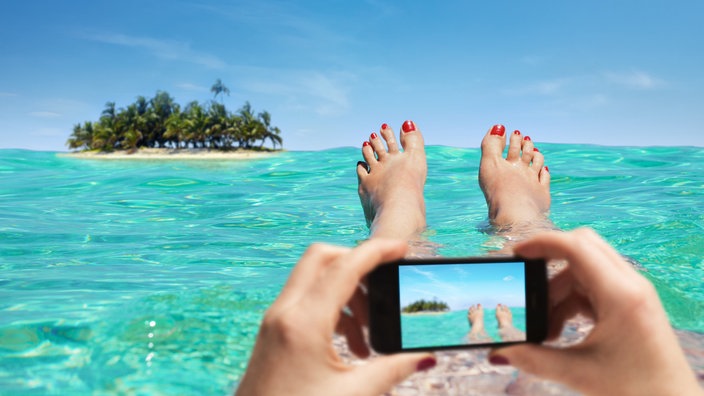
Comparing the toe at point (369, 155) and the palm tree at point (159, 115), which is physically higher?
the palm tree at point (159, 115)

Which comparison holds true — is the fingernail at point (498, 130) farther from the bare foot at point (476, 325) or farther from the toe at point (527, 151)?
the bare foot at point (476, 325)

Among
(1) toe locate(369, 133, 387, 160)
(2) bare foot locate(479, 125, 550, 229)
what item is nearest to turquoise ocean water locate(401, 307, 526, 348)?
(2) bare foot locate(479, 125, 550, 229)

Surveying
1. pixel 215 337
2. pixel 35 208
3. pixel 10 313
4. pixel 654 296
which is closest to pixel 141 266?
pixel 10 313

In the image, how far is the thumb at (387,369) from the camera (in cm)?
83

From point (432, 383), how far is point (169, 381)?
67 centimetres

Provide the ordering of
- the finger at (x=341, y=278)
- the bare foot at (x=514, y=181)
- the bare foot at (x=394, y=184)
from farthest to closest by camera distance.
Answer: the bare foot at (x=514, y=181)
the bare foot at (x=394, y=184)
the finger at (x=341, y=278)

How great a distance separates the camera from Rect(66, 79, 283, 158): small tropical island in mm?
37656

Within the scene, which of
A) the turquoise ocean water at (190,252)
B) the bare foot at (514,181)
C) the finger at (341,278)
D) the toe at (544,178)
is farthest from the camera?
the toe at (544,178)

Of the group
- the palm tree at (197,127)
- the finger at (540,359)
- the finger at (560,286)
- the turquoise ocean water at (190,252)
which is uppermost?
the palm tree at (197,127)

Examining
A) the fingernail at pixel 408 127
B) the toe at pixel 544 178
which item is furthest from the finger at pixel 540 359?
the fingernail at pixel 408 127

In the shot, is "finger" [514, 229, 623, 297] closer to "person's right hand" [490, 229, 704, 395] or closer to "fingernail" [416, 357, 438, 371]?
"person's right hand" [490, 229, 704, 395]

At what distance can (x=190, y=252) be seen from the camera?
10.7ft

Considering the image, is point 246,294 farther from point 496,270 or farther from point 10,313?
point 496,270

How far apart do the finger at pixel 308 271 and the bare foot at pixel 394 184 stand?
1694 mm
